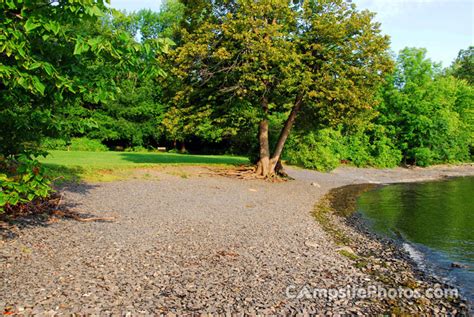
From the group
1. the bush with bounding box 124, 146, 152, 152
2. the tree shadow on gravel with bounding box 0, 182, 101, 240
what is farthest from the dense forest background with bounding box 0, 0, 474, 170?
the tree shadow on gravel with bounding box 0, 182, 101, 240

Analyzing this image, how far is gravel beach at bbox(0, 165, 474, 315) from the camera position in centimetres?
524

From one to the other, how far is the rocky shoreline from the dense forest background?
216 inches

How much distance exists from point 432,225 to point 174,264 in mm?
10393

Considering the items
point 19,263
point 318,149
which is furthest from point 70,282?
point 318,149

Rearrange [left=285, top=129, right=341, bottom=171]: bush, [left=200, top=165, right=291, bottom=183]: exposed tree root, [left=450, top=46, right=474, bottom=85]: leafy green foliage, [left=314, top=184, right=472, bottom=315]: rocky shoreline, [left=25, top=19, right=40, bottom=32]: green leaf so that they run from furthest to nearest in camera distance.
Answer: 1. [left=450, top=46, right=474, bottom=85]: leafy green foliage
2. [left=285, top=129, right=341, bottom=171]: bush
3. [left=200, top=165, right=291, bottom=183]: exposed tree root
4. [left=314, top=184, right=472, bottom=315]: rocky shoreline
5. [left=25, top=19, right=40, bottom=32]: green leaf

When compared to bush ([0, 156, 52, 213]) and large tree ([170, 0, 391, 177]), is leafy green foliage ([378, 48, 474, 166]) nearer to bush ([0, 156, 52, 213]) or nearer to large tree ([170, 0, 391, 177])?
large tree ([170, 0, 391, 177])

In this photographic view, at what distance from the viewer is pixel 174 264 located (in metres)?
6.86

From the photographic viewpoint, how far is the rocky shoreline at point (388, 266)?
599 cm

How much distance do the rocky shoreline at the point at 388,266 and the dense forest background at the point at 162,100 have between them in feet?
18.0

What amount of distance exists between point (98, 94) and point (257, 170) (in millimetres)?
18248

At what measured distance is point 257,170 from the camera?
23.2m

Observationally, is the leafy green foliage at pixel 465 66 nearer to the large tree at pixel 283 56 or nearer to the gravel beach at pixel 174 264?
the large tree at pixel 283 56

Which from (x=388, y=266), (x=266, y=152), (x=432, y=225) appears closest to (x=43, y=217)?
(x=388, y=266)

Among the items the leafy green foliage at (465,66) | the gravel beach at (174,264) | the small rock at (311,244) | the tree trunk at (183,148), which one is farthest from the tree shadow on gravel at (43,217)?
the leafy green foliage at (465,66)
